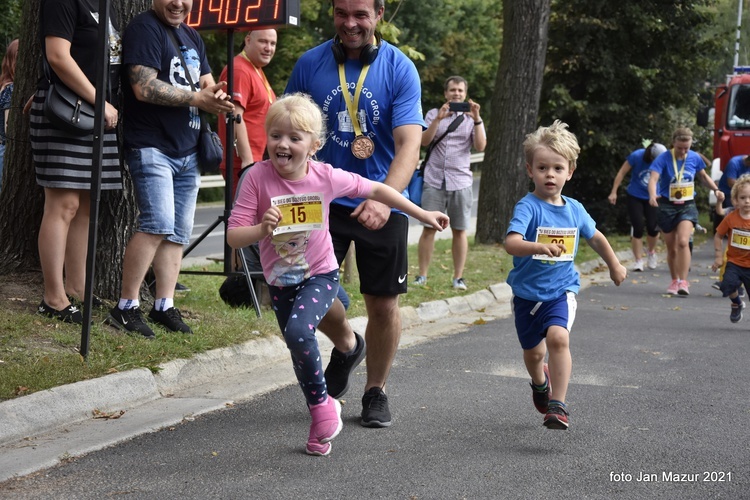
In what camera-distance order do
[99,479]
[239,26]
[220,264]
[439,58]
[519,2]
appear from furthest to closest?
[439,58], [519,2], [220,264], [239,26], [99,479]

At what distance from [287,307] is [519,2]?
11.9m

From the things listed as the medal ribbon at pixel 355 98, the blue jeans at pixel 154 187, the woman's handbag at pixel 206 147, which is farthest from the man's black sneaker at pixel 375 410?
the woman's handbag at pixel 206 147

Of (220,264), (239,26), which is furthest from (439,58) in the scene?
(239,26)

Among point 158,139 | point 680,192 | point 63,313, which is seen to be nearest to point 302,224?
point 158,139

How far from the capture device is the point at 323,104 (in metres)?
5.54

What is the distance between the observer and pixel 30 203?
764 centimetres

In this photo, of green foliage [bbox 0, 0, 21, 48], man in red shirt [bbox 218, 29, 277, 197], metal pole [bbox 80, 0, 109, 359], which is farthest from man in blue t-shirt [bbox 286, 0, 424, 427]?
green foliage [bbox 0, 0, 21, 48]

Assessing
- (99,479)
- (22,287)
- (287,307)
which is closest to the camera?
(99,479)

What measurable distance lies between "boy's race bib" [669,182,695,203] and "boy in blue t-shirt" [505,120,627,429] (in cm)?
810

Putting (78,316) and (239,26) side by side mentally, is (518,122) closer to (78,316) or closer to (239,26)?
(239,26)

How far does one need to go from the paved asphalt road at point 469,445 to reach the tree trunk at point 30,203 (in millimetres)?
1970

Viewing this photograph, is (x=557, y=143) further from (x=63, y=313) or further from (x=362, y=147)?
(x=63, y=313)

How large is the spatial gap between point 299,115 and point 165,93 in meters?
2.12

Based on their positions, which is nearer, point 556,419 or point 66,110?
point 556,419
